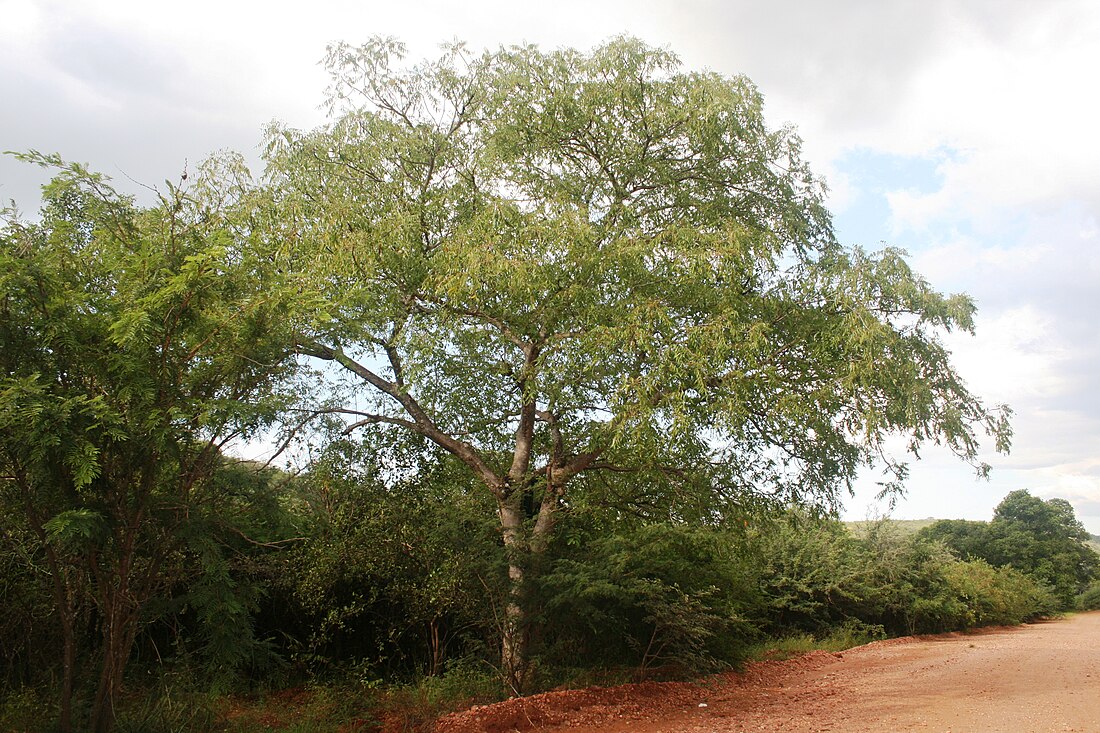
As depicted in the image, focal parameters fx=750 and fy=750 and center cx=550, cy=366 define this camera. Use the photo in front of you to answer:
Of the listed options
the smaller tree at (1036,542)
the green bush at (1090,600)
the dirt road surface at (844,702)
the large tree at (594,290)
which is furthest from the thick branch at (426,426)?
the green bush at (1090,600)

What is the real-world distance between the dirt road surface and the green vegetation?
788 millimetres

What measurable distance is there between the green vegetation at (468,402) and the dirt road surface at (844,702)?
2.58 ft

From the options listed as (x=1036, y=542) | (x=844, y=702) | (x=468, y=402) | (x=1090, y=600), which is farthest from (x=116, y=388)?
(x=1090, y=600)

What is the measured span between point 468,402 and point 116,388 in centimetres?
504

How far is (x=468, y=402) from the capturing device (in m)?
10.3

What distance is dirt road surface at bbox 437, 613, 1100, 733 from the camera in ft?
26.9

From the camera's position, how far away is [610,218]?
33.6 feet

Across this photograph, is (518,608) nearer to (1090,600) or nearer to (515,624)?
(515,624)

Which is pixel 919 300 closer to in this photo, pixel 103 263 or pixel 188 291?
pixel 188 291

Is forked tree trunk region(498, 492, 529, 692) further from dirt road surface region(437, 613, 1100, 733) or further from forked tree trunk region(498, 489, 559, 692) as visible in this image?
dirt road surface region(437, 613, 1100, 733)

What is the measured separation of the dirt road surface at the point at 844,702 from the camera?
26.9ft

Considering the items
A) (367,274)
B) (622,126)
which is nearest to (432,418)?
(367,274)

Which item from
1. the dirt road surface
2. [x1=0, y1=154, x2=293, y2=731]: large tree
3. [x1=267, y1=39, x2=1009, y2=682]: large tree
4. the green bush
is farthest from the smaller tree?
[x1=0, y1=154, x2=293, y2=731]: large tree

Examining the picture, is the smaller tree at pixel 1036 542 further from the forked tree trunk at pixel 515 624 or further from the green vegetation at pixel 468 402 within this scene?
the forked tree trunk at pixel 515 624
